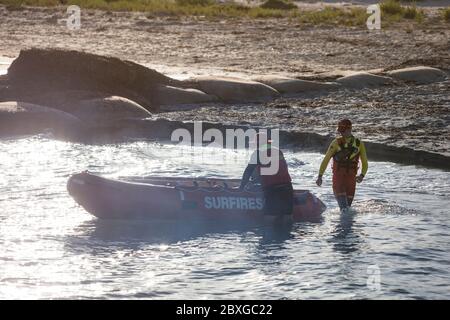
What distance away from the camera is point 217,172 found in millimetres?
15555

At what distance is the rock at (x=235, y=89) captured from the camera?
67.3 feet

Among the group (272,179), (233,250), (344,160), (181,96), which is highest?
(181,96)

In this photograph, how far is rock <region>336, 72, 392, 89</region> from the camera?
21.8m

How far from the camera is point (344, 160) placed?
12.6m

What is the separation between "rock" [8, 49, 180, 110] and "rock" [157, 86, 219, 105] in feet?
0.57

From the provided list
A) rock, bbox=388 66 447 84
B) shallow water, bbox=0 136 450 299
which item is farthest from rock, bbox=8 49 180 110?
rock, bbox=388 66 447 84

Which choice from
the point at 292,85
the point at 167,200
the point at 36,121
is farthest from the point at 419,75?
the point at 167,200

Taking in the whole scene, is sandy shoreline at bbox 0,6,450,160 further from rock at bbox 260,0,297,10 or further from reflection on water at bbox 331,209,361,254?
rock at bbox 260,0,297,10

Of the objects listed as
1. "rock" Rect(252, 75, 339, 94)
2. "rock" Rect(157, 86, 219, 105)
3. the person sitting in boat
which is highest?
"rock" Rect(252, 75, 339, 94)

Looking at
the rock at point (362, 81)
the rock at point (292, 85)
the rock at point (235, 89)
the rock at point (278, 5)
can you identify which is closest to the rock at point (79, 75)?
the rock at point (235, 89)

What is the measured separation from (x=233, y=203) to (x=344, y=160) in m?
1.41

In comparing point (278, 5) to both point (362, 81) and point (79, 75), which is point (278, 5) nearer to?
point (362, 81)

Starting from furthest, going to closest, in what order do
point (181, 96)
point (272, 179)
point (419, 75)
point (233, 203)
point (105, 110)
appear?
1. point (419, 75)
2. point (181, 96)
3. point (105, 110)
4. point (233, 203)
5. point (272, 179)
